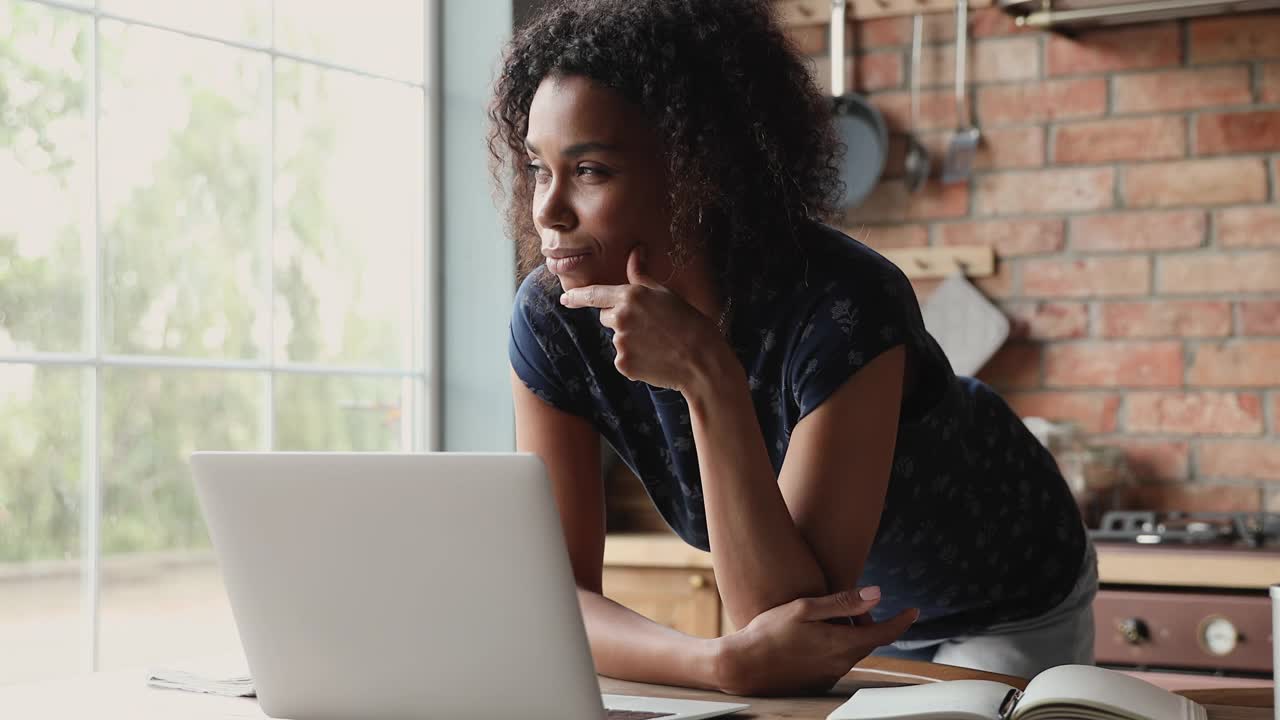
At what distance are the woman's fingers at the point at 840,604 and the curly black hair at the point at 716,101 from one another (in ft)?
1.23

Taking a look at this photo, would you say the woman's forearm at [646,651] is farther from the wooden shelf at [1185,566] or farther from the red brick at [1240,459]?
the red brick at [1240,459]

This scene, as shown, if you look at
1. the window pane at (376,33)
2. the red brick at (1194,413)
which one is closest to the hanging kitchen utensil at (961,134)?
the red brick at (1194,413)

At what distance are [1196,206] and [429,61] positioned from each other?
1685 mm

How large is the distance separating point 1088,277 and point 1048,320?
12 cm

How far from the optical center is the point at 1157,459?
9.54ft

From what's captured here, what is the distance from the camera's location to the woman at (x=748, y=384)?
3.87ft

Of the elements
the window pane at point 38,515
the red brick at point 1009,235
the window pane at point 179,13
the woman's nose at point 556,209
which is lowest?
the window pane at point 38,515

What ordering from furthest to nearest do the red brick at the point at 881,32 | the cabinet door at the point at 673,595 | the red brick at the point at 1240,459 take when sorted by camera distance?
the red brick at the point at 881,32 < the red brick at the point at 1240,459 < the cabinet door at the point at 673,595

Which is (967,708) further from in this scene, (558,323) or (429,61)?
(429,61)

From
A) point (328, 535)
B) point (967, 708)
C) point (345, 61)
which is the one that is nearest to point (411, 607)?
point (328, 535)

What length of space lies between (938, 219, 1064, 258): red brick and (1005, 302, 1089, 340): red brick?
12 centimetres

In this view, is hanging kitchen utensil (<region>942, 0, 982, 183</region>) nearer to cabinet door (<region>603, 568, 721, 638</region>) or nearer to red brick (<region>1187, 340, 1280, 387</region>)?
red brick (<region>1187, 340, 1280, 387</region>)

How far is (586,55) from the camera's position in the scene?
1.30 m

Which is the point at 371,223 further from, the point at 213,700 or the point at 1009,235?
the point at 213,700
